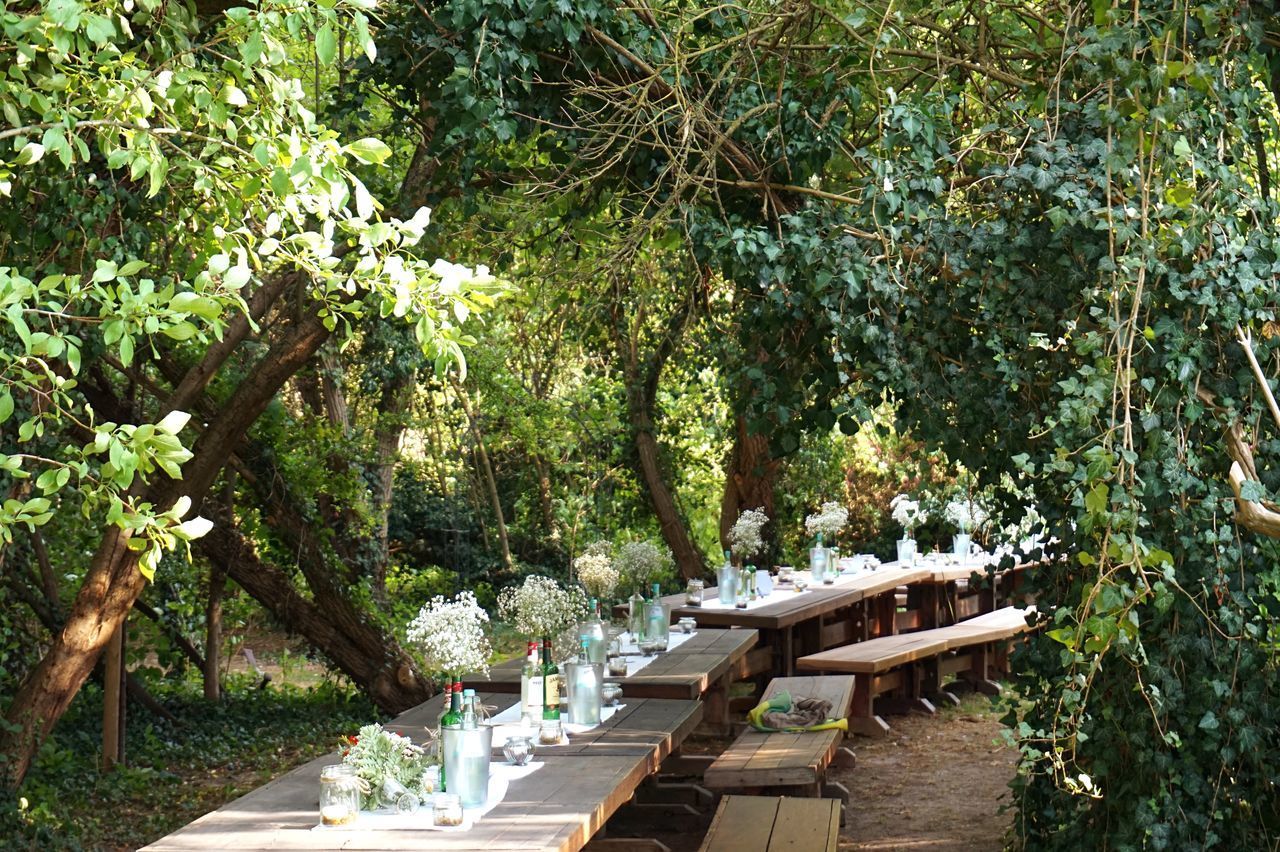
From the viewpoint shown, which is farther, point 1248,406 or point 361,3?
point 1248,406

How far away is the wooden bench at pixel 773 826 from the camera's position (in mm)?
4629

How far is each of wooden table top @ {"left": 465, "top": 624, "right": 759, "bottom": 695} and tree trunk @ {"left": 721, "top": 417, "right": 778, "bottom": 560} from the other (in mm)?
4608

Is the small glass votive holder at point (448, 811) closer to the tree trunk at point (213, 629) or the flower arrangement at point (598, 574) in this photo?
the flower arrangement at point (598, 574)

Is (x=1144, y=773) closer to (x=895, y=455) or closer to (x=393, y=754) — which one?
(x=393, y=754)

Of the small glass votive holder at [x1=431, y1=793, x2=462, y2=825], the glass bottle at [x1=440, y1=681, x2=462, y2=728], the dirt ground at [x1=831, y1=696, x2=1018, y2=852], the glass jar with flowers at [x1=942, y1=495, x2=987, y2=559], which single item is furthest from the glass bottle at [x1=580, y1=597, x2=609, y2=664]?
the glass jar with flowers at [x1=942, y1=495, x2=987, y2=559]

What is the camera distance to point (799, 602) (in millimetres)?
8711

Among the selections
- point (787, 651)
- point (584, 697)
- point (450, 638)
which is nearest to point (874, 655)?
point (787, 651)

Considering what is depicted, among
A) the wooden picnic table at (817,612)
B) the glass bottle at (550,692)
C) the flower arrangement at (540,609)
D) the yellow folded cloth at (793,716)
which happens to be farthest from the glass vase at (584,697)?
the wooden picnic table at (817,612)

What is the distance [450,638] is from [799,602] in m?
5.01

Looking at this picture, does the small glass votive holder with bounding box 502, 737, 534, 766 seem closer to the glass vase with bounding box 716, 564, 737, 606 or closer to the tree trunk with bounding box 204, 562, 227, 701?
the glass vase with bounding box 716, 564, 737, 606

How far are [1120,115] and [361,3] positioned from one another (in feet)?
7.20

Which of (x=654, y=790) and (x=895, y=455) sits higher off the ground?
(x=895, y=455)

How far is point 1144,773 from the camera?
3955mm

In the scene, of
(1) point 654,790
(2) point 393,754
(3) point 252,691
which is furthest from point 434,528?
(2) point 393,754
